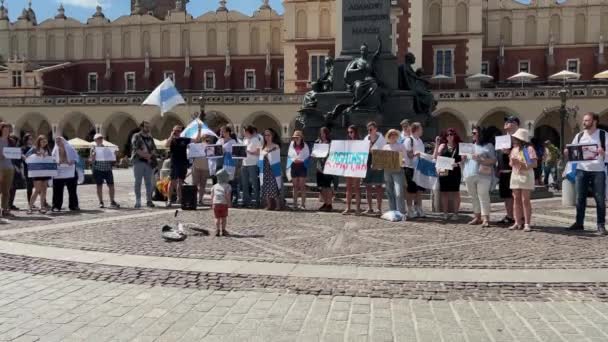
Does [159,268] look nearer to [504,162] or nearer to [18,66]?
[504,162]

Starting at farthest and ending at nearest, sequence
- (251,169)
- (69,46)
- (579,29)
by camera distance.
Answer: (69,46), (579,29), (251,169)

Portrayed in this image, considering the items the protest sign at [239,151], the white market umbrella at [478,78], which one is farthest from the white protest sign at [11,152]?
the white market umbrella at [478,78]

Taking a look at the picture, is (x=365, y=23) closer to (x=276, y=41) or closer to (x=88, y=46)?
(x=276, y=41)

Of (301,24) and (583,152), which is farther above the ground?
(301,24)

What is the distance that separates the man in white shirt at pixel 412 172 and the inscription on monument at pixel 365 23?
4.66 metres

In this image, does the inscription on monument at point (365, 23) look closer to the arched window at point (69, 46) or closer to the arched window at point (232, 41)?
the arched window at point (232, 41)

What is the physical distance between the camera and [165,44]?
60.7 m

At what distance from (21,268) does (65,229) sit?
3210mm

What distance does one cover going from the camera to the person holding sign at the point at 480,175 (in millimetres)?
10875

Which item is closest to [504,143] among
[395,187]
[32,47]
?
[395,187]

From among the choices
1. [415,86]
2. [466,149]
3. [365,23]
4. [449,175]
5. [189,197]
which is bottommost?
[189,197]

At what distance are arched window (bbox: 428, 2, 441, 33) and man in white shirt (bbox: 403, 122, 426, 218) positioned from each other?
40.0 meters

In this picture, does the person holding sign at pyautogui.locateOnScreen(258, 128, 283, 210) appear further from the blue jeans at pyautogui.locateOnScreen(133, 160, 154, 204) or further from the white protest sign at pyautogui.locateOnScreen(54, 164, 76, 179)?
the white protest sign at pyautogui.locateOnScreen(54, 164, 76, 179)

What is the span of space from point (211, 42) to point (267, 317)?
5699 cm
